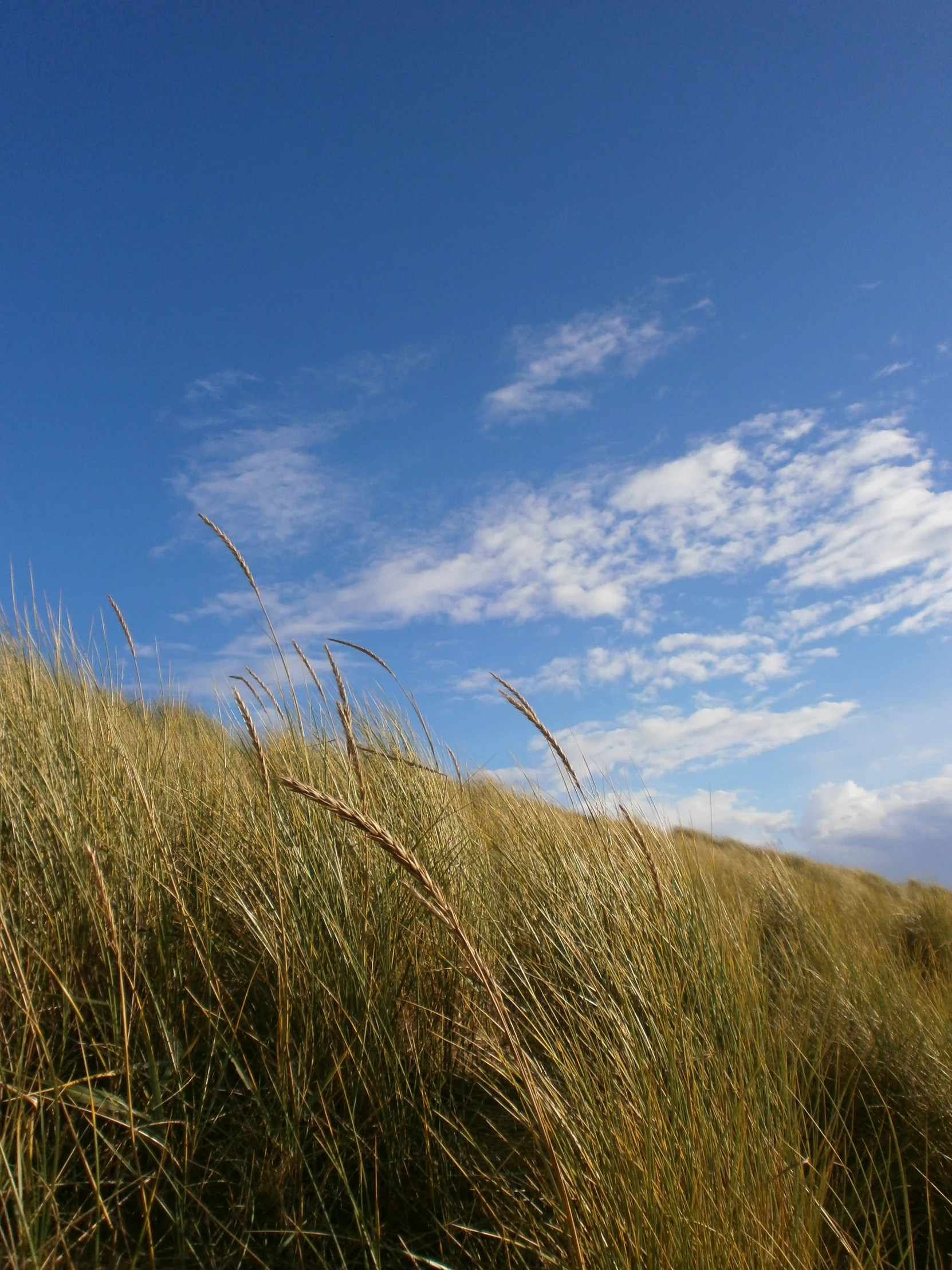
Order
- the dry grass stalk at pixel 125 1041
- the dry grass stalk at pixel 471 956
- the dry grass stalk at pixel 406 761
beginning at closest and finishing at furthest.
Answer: the dry grass stalk at pixel 471 956 < the dry grass stalk at pixel 125 1041 < the dry grass stalk at pixel 406 761

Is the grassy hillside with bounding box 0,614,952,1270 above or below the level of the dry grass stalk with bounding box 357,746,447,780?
below

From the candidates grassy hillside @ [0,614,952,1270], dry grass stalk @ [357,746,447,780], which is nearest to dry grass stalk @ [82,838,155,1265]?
grassy hillside @ [0,614,952,1270]

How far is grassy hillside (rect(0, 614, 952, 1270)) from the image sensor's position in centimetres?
130

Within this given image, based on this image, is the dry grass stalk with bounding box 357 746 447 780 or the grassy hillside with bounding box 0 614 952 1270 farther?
the dry grass stalk with bounding box 357 746 447 780

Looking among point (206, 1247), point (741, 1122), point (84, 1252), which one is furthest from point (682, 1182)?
point (84, 1252)

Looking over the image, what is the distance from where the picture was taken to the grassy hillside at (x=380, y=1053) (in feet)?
4.25

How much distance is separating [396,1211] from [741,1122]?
0.74 m

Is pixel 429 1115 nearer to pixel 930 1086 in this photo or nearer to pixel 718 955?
pixel 718 955

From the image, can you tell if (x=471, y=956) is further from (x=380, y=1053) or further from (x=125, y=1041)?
(x=380, y=1053)

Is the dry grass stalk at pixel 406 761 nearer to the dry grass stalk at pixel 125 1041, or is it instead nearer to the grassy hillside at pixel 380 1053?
the grassy hillside at pixel 380 1053

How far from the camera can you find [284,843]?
2107 mm

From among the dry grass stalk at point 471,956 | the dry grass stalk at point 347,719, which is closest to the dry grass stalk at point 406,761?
the dry grass stalk at point 347,719

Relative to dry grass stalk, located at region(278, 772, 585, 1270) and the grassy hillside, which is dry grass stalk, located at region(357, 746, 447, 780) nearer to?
the grassy hillside

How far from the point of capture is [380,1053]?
1712 mm
